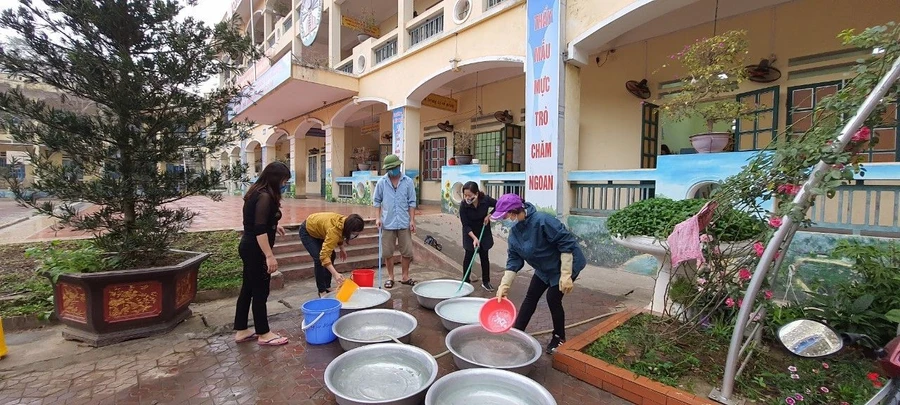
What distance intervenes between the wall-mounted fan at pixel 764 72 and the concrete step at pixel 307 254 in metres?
6.70

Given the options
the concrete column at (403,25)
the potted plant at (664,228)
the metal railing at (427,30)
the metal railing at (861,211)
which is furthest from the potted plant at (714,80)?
the concrete column at (403,25)

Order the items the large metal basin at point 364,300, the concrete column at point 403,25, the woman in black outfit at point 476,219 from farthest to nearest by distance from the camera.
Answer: the concrete column at point 403,25, the woman in black outfit at point 476,219, the large metal basin at point 364,300

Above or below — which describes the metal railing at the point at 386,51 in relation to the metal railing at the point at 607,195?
above

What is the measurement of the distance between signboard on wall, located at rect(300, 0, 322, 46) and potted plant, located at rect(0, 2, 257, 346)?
9.05 metres

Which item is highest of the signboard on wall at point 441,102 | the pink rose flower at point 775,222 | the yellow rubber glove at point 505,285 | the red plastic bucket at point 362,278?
the signboard on wall at point 441,102

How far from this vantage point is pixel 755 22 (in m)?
6.36

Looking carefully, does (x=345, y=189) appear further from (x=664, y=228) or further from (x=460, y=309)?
(x=664, y=228)

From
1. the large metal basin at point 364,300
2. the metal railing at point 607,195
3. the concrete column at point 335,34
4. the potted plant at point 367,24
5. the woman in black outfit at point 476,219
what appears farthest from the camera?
the potted plant at point 367,24

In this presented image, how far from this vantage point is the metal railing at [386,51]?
10.2m

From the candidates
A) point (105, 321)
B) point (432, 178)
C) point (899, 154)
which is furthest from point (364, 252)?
point (899, 154)

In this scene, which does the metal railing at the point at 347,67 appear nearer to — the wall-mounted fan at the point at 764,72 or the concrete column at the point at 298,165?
the concrete column at the point at 298,165

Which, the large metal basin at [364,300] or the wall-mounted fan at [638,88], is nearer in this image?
the large metal basin at [364,300]

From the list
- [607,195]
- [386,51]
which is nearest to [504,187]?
[607,195]

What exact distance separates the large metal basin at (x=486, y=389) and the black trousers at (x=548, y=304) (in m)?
0.86
